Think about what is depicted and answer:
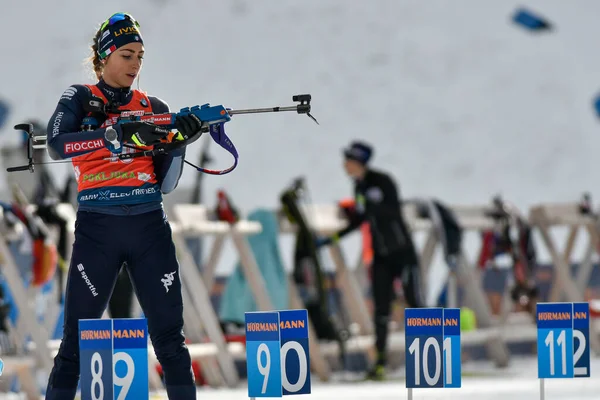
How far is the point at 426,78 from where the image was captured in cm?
1091

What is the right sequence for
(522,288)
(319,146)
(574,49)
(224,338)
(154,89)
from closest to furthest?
(224,338)
(522,288)
(154,89)
(319,146)
(574,49)

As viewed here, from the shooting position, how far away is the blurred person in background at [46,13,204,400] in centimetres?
292

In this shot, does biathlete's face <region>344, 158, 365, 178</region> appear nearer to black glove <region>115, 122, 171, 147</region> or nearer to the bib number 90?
the bib number 90

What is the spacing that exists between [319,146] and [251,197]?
848 millimetres

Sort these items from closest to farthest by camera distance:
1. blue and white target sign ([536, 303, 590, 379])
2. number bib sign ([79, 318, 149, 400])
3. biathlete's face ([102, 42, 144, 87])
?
number bib sign ([79, 318, 149, 400]) < biathlete's face ([102, 42, 144, 87]) < blue and white target sign ([536, 303, 590, 379])

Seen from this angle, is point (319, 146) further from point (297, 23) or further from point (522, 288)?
point (522, 288)

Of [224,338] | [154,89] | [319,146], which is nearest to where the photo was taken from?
[224,338]

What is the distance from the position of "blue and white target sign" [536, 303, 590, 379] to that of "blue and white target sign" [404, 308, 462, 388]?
0.24 metres

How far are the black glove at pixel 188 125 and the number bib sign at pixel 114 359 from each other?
424 millimetres

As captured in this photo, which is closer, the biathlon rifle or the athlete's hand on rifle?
the biathlon rifle

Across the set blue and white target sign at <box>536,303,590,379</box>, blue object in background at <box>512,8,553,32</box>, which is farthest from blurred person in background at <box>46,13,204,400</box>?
blue object in background at <box>512,8,553,32</box>

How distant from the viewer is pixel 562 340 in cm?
338

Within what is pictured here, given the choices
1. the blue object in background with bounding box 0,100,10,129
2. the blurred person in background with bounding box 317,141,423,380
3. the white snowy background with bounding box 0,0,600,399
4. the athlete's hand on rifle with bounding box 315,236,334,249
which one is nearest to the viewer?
the blurred person in background with bounding box 317,141,423,380

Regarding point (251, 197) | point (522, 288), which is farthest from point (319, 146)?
point (522, 288)
